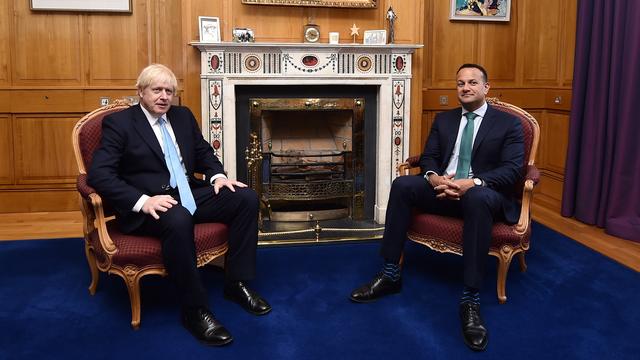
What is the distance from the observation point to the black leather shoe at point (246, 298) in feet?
9.09

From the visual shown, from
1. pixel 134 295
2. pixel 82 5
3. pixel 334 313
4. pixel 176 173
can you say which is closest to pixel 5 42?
pixel 82 5

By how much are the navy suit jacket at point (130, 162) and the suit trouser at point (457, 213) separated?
1025mm

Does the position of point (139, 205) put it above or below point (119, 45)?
below

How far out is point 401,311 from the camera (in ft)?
9.23

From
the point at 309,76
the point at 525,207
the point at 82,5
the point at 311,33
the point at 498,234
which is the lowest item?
the point at 498,234

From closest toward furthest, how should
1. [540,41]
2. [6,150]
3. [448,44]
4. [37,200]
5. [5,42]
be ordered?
1. [5,42]
2. [6,150]
3. [37,200]
4. [448,44]
5. [540,41]

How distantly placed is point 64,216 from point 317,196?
188 cm

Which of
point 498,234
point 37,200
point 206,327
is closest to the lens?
point 206,327

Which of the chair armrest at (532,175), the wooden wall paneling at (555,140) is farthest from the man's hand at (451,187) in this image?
the wooden wall paneling at (555,140)

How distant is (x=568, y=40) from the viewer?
16.0ft

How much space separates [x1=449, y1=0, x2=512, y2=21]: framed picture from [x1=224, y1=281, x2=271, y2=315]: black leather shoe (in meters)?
3.12

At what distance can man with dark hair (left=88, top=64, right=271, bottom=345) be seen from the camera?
2.52 m

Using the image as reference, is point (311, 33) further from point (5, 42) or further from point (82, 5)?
point (5, 42)

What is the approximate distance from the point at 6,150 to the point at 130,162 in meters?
2.32
